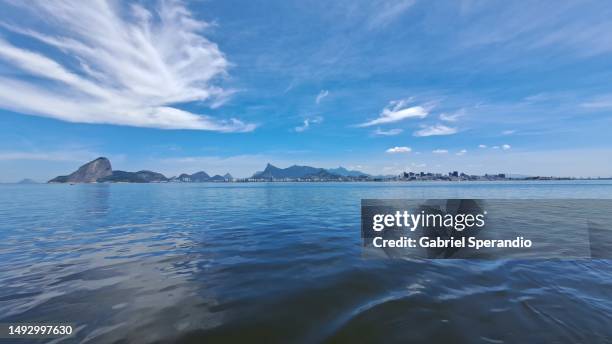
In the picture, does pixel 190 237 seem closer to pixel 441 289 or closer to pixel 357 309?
pixel 357 309

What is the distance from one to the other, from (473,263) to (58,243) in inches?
999

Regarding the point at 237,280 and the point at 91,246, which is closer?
the point at 237,280

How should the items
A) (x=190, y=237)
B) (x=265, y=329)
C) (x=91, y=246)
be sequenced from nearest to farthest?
(x=265, y=329) → (x=91, y=246) → (x=190, y=237)

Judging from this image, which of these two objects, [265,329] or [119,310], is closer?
[265,329]

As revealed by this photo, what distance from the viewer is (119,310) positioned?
7270 millimetres

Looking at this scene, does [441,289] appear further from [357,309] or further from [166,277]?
[166,277]

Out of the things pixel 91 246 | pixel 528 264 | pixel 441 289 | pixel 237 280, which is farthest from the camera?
pixel 91 246

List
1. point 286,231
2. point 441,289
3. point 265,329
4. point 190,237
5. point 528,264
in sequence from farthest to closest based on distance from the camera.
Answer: point 286,231 < point 190,237 < point 528,264 < point 441,289 < point 265,329

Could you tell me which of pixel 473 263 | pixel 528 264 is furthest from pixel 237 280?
pixel 528 264

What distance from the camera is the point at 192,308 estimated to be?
7.37 m

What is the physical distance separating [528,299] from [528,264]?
4.92m

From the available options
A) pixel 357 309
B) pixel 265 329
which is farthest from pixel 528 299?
pixel 265 329

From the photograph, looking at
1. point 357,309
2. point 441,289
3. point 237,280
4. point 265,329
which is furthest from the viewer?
point 237,280

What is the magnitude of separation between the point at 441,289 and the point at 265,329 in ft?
21.4
